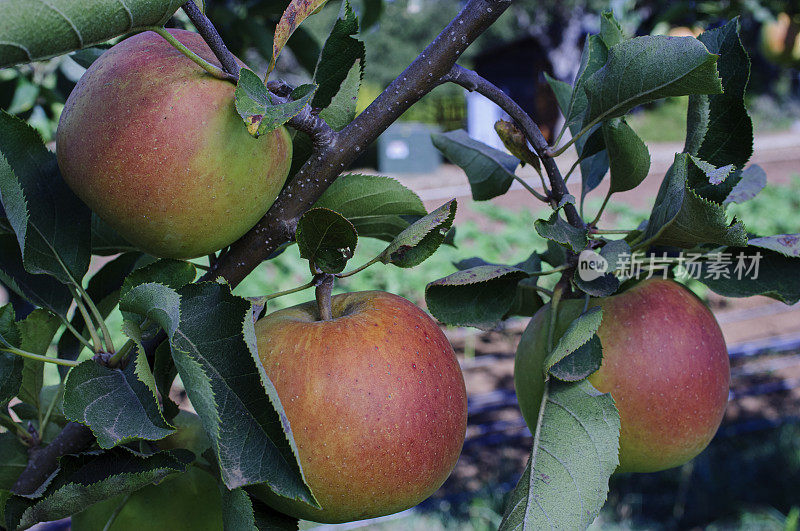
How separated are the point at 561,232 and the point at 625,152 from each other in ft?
0.38

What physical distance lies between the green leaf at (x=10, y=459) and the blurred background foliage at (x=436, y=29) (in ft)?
1.28

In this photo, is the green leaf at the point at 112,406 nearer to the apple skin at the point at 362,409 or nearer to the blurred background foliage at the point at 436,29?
the apple skin at the point at 362,409

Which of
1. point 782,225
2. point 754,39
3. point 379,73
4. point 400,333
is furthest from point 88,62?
point 379,73

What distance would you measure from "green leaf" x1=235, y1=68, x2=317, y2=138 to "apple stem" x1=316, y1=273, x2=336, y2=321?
0.14 meters

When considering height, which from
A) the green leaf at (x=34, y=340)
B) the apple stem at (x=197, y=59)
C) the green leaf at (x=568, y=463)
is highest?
the apple stem at (x=197, y=59)

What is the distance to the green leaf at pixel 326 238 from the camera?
0.44 metres

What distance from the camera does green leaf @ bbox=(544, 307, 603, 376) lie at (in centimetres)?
52

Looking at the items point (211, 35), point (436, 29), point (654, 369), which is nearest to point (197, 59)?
point (211, 35)

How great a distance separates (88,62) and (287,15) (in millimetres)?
246

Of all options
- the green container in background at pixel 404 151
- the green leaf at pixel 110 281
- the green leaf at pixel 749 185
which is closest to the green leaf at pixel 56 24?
the green leaf at pixel 110 281

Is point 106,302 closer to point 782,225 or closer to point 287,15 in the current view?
point 287,15

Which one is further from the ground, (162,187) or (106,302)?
(162,187)

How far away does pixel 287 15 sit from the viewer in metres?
0.44

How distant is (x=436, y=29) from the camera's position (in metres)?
23.2
